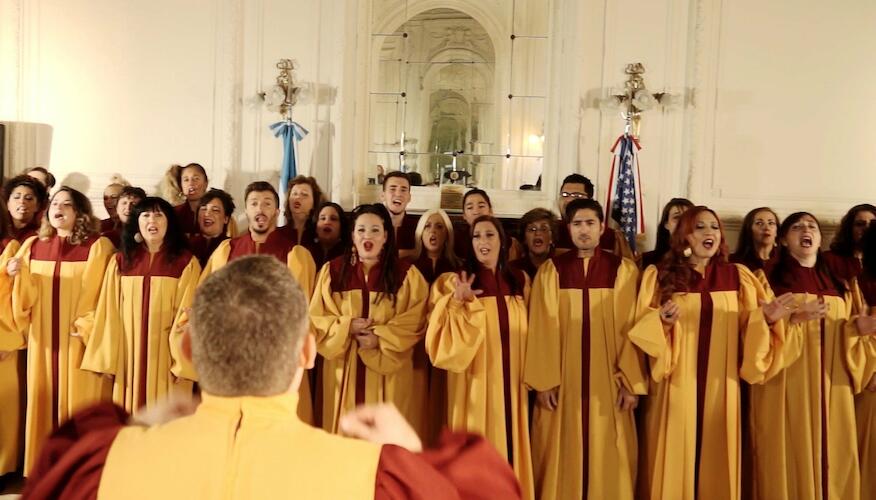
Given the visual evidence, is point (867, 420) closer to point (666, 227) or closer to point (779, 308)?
point (779, 308)

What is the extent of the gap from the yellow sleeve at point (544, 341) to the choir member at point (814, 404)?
53.2 inches

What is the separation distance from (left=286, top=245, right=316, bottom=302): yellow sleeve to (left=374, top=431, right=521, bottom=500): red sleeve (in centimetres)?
253

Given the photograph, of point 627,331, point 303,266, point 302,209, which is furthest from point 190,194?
point 627,331

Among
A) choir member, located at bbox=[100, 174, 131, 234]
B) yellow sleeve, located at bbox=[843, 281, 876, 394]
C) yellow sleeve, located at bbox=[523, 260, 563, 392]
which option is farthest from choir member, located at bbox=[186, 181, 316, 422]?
yellow sleeve, located at bbox=[843, 281, 876, 394]

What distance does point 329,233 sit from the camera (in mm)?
4309

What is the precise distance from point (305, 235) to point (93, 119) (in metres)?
3.80

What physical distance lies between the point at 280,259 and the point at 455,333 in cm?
136

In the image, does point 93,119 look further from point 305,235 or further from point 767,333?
point 767,333

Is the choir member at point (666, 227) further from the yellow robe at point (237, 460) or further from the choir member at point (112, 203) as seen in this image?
the choir member at point (112, 203)

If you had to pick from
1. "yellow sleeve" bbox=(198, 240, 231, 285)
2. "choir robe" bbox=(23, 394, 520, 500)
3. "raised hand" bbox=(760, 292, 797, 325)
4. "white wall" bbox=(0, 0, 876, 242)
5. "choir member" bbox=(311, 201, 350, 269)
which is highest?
"white wall" bbox=(0, 0, 876, 242)

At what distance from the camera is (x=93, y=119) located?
6.69 m

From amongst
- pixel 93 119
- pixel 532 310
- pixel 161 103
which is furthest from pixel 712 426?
pixel 93 119

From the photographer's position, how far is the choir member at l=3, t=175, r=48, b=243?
4.33m

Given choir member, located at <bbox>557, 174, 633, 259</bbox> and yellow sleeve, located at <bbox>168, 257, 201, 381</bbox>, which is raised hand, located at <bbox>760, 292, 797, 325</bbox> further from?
yellow sleeve, located at <bbox>168, 257, 201, 381</bbox>
